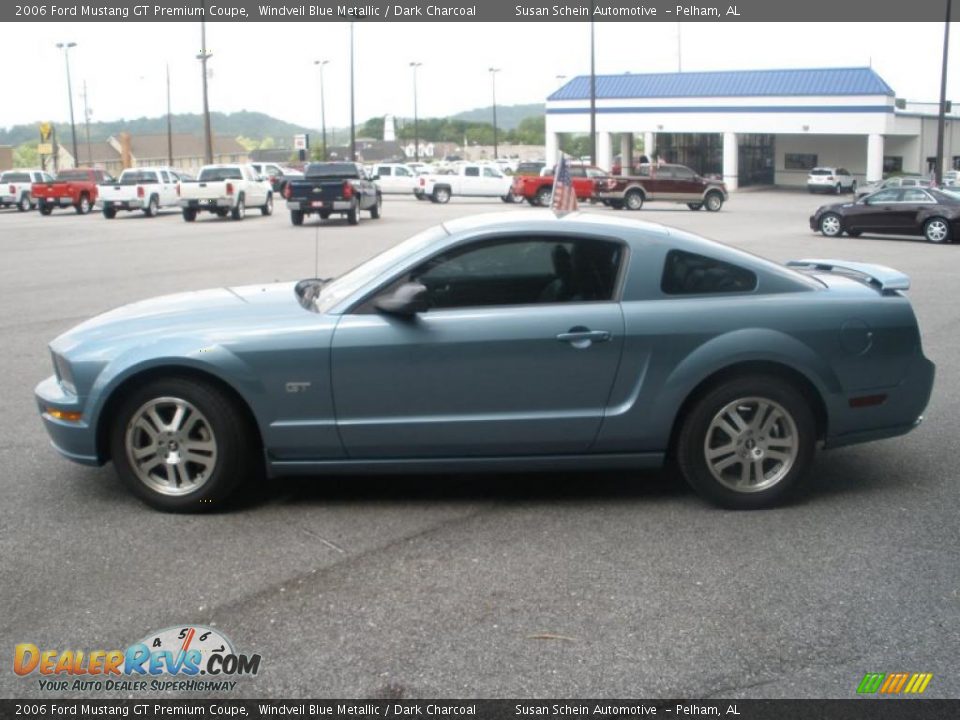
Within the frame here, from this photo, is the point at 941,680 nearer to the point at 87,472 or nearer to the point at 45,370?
the point at 87,472

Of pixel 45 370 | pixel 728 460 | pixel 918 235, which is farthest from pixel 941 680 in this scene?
pixel 918 235

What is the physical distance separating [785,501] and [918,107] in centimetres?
7364

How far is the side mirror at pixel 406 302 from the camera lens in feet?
17.6

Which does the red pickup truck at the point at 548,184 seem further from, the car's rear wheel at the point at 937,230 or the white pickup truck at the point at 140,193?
the car's rear wheel at the point at 937,230

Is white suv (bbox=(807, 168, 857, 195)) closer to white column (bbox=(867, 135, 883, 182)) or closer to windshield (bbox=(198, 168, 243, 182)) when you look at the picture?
white column (bbox=(867, 135, 883, 182))

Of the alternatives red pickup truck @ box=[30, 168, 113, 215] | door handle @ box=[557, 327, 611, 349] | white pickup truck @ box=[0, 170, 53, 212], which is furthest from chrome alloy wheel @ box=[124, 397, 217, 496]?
white pickup truck @ box=[0, 170, 53, 212]

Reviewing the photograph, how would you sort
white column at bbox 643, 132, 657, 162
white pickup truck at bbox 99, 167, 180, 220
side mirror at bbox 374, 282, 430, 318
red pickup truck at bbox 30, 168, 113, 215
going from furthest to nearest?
white column at bbox 643, 132, 657, 162
red pickup truck at bbox 30, 168, 113, 215
white pickup truck at bbox 99, 167, 180, 220
side mirror at bbox 374, 282, 430, 318

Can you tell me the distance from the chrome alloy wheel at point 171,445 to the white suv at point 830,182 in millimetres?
61278

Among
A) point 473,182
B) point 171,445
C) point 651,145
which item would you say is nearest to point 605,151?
point 651,145

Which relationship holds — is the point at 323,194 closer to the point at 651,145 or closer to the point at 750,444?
the point at 750,444

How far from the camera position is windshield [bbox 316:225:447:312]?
5699 millimetres

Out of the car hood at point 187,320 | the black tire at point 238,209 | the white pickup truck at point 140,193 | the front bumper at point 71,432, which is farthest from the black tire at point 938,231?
the front bumper at point 71,432

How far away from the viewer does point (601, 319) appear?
17.9ft

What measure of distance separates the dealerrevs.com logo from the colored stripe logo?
2141 millimetres
